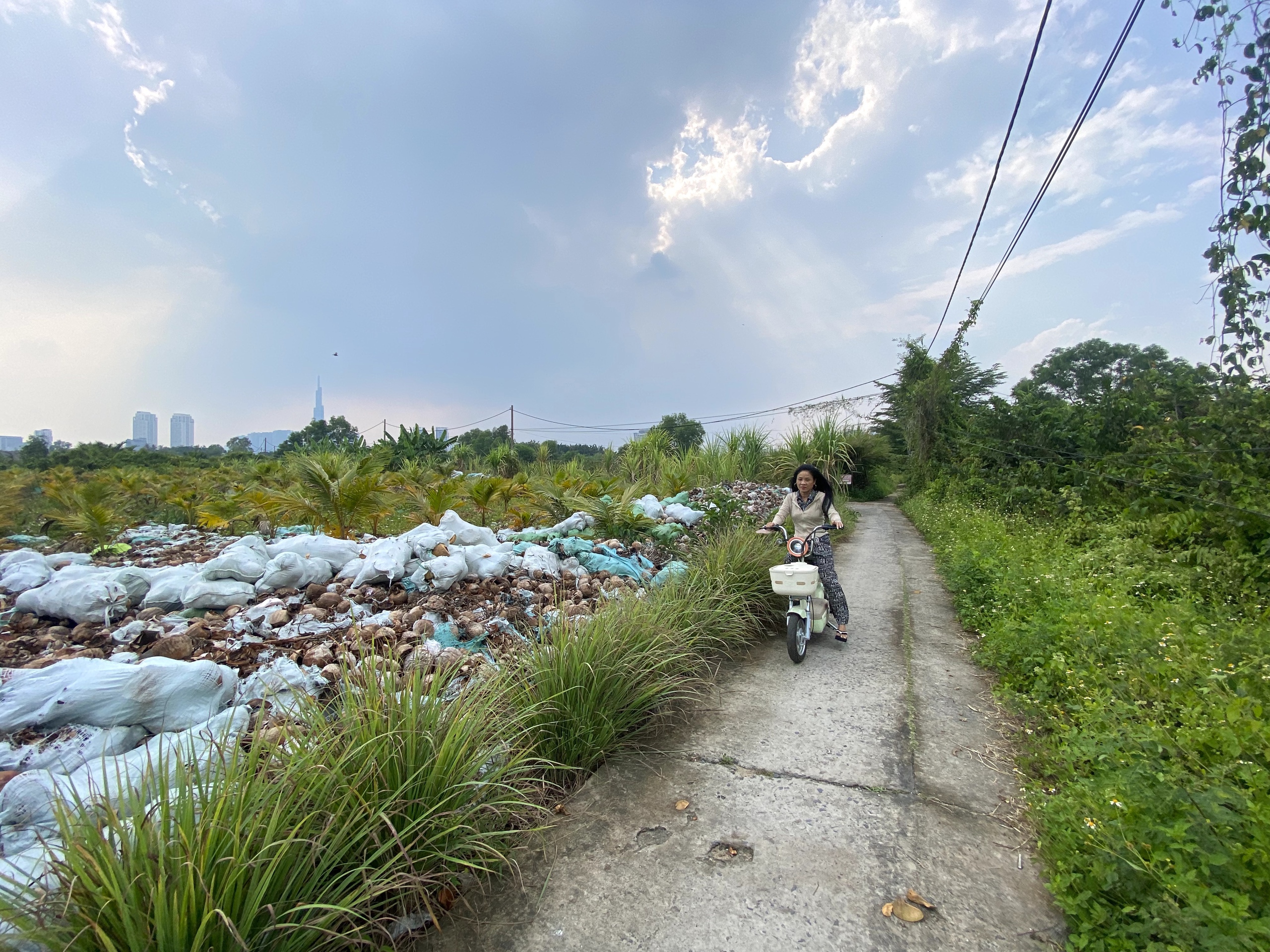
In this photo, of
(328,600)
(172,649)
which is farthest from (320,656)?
(328,600)

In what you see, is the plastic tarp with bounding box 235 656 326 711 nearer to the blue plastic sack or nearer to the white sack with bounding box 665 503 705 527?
the blue plastic sack

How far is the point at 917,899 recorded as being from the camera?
1871 millimetres

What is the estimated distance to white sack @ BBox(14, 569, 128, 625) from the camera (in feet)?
11.4

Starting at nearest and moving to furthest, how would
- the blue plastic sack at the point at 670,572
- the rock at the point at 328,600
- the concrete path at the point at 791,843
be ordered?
1. the concrete path at the point at 791,843
2. the rock at the point at 328,600
3. the blue plastic sack at the point at 670,572

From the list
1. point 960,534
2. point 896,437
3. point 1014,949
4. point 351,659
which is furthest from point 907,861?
point 896,437

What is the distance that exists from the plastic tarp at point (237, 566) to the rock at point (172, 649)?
3.13 ft

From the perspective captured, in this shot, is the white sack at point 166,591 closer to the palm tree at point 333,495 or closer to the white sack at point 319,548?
the white sack at point 319,548

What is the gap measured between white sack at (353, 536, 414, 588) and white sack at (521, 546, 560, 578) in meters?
0.99

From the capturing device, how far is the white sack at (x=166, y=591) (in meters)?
3.66

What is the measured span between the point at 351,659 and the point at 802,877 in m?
1.96

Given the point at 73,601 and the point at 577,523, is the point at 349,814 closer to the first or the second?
the point at 73,601

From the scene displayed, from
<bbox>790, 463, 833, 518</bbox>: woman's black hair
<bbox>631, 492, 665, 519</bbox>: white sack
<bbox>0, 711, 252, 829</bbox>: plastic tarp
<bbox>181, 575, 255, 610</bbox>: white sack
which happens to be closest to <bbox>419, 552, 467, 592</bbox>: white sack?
<bbox>181, 575, 255, 610</bbox>: white sack

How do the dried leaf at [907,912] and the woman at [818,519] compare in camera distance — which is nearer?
the dried leaf at [907,912]

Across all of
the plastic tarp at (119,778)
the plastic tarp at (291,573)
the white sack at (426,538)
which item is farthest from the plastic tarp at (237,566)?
the plastic tarp at (119,778)
